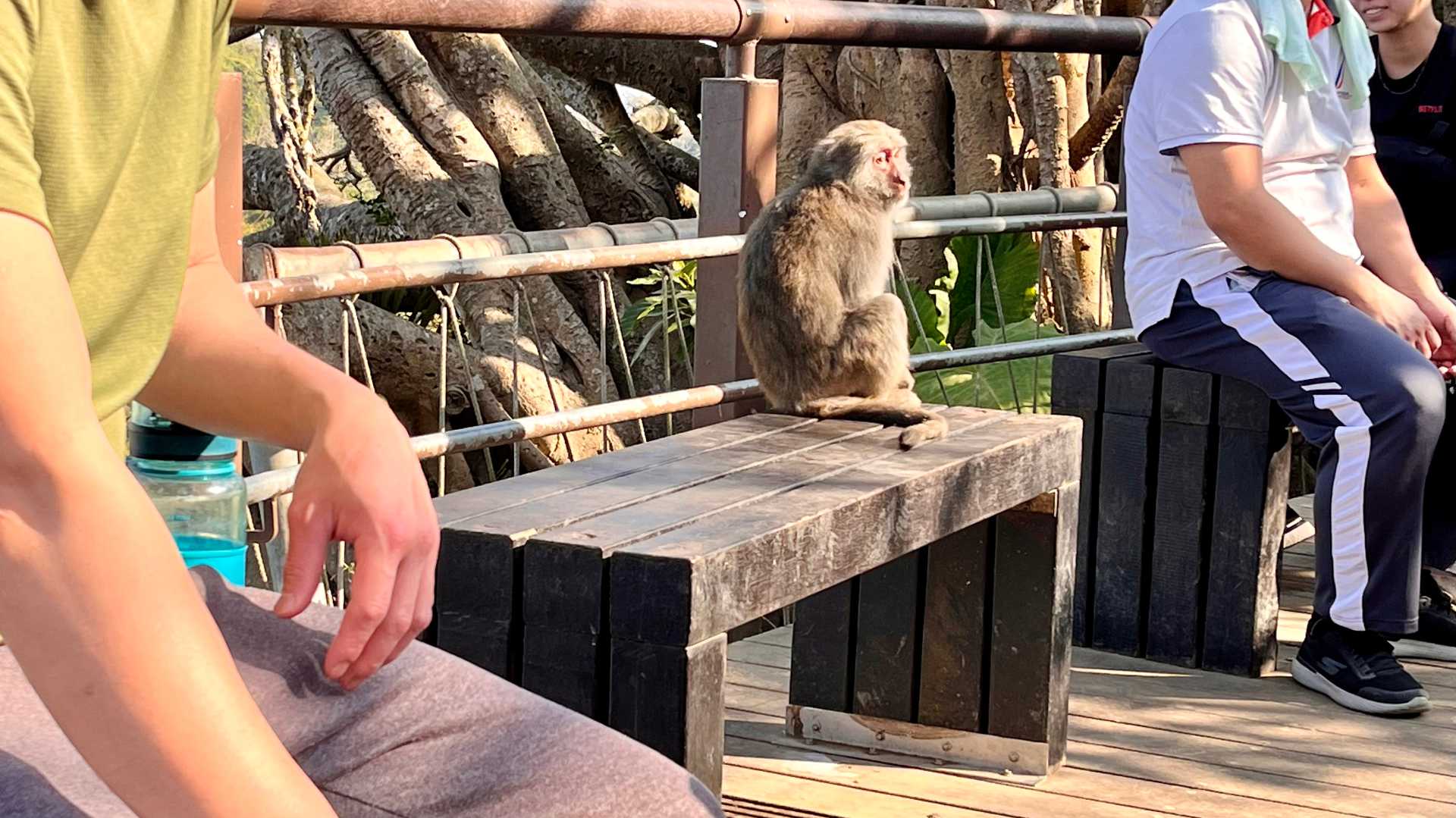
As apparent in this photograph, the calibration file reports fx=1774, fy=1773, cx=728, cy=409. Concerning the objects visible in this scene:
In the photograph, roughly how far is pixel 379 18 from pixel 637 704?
114 cm

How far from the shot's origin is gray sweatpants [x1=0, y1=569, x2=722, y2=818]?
114 centimetres

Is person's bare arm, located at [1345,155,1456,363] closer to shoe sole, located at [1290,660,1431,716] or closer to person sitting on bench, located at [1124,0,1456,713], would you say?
person sitting on bench, located at [1124,0,1456,713]

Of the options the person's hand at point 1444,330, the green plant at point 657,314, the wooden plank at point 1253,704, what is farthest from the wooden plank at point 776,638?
the green plant at point 657,314

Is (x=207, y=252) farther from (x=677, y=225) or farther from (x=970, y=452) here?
(x=677, y=225)

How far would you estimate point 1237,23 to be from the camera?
3098mm

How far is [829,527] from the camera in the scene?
6.36 feet

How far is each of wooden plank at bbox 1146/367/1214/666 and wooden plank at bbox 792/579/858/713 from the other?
839 millimetres

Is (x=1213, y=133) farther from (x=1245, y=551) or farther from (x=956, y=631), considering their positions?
(x=956, y=631)

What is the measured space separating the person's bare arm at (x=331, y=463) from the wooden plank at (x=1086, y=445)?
2.33 m

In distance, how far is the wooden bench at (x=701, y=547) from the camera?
1.72 meters

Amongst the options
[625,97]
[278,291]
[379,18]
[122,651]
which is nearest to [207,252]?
[122,651]

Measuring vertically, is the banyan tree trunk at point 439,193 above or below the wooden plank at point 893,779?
above

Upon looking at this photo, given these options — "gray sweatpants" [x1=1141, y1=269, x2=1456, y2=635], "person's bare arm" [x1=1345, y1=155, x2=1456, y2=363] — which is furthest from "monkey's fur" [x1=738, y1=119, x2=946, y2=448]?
"person's bare arm" [x1=1345, y1=155, x2=1456, y2=363]

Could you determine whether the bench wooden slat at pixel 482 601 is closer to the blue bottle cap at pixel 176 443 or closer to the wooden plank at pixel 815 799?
the blue bottle cap at pixel 176 443
